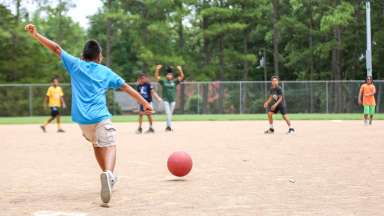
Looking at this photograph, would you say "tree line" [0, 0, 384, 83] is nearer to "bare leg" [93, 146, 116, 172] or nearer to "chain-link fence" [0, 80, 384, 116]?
"chain-link fence" [0, 80, 384, 116]

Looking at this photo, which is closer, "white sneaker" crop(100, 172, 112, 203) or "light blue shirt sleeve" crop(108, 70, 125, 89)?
"white sneaker" crop(100, 172, 112, 203)

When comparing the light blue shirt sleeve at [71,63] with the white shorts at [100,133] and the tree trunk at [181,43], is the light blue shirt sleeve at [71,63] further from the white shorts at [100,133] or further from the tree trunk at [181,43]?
the tree trunk at [181,43]

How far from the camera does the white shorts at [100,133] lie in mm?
7865

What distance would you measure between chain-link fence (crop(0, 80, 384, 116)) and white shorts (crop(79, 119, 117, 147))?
118ft

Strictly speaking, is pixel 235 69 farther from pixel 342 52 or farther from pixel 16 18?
pixel 16 18

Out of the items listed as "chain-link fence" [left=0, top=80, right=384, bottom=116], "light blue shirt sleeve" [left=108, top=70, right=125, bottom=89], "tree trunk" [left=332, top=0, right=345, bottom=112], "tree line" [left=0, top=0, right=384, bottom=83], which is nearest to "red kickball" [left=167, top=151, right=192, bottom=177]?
"light blue shirt sleeve" [left=108, top=70, right=125, bottom=89]

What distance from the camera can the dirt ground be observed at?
23.8 ft

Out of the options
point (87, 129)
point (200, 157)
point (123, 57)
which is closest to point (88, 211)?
point (87, 129)

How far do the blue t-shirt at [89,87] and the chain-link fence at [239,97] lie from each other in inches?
1420

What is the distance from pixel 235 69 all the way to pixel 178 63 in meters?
10.1

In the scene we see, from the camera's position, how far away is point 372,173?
10195 mm

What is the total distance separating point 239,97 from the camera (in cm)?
4409

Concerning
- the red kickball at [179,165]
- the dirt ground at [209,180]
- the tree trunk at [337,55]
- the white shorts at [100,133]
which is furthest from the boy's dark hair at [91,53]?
the tree trunk at [337,55]

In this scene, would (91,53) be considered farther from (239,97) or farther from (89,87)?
(239,97)
